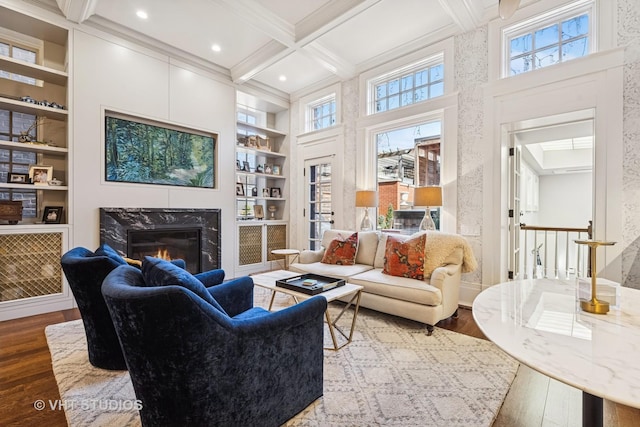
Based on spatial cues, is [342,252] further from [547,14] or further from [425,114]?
[547,14]

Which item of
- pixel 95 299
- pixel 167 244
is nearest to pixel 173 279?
pixel 95 299

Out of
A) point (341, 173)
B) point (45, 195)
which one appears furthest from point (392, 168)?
point (45, 195)

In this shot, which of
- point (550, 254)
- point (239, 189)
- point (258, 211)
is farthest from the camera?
point (550, 254)

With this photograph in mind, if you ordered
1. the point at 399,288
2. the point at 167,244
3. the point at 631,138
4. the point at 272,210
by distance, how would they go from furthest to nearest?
the point at 272,210 → the point at 167,244 → the point at 399,288 → the point at 631,138

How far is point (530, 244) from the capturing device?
5.68m

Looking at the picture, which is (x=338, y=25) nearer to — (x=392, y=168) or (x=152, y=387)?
(x=392, y=168)

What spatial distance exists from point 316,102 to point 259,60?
1445 mm

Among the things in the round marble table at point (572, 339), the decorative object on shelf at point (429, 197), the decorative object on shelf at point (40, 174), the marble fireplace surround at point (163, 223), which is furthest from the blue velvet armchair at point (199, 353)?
the decorative object on shelf at point (40, 174)

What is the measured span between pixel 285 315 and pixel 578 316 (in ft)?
3.90

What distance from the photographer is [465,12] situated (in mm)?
3186

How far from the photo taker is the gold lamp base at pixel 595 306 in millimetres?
1097

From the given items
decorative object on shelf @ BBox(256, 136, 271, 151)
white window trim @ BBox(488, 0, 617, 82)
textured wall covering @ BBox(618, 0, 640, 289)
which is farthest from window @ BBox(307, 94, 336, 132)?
textured wall covering @ BBox(618, 0, 640, 289)

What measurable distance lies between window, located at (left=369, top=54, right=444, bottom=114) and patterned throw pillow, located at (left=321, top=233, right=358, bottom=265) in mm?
2099

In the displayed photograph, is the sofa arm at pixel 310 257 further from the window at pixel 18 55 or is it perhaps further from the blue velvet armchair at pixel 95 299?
the window at pixel 18 55
